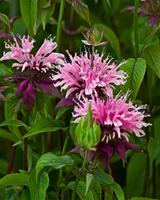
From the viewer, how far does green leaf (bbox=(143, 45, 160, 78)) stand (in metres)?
0.58

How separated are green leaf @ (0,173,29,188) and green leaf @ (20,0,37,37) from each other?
20 centimetres

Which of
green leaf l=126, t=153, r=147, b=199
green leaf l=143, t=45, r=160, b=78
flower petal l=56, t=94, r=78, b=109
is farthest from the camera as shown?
green leaf l=126, t=153, r=147, b=199

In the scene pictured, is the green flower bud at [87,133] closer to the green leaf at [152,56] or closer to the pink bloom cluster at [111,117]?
the pink bloom cluster at [111,117]

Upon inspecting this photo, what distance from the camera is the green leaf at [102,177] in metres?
0.38

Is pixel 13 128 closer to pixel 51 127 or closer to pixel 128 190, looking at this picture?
pixel 51 127

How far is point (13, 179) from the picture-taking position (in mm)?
443

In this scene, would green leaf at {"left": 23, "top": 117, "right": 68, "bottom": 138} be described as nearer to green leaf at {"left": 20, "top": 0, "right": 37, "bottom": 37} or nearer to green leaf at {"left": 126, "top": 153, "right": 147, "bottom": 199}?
green leaf at {"left": 20, "top": 0, "right": 37, "bottom": 37}

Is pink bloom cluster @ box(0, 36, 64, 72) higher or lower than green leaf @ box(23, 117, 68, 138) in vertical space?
higher

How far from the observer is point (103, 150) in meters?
0.40

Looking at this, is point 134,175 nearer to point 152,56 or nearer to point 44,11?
point 152,56

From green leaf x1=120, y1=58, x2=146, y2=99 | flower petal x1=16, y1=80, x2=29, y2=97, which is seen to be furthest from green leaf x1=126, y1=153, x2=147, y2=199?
flower petal x1=16, y1=80, x2=29, y2=97

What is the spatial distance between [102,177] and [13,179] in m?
0.13

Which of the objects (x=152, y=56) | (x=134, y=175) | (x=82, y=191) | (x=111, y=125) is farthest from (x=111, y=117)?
(x=134, y=175)

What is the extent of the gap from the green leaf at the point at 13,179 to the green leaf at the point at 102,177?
12 centimetres
